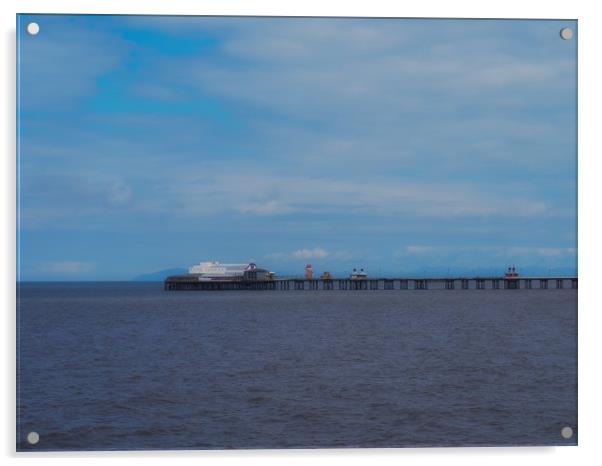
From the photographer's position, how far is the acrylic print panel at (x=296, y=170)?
17.1 ft

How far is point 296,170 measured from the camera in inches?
299

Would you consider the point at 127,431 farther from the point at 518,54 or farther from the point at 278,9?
the point at 518,54

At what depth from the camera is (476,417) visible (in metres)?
5.45

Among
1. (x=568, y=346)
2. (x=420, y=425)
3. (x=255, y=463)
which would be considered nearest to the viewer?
(x=255, y=463)

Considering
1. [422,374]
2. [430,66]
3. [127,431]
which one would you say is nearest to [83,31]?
[430,66]

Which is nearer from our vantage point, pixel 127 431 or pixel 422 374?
pixel 127 431

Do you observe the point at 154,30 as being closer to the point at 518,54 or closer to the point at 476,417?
the point at 518,54

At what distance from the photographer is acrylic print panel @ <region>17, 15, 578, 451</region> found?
5219 mm

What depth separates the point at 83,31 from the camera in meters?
5.24

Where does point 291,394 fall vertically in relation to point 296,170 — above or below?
below

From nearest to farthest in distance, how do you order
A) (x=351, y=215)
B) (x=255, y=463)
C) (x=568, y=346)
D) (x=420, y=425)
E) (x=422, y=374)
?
(x=255, y=463), (x=568, y=346), (x=420, y=425), (x=351, y=215), (x=422, y=374)

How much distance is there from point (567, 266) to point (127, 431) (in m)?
3.41

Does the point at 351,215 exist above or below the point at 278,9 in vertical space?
below

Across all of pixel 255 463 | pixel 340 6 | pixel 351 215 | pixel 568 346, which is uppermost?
pixel 340 6
